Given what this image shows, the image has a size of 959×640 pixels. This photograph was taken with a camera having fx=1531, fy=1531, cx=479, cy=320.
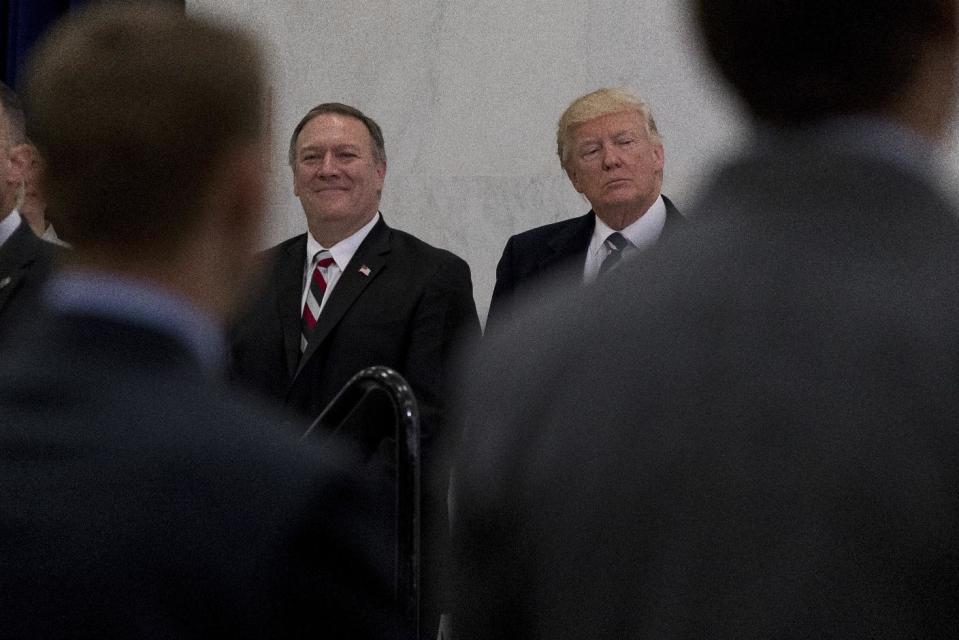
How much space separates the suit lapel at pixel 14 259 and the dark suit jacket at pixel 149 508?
221 centimetres

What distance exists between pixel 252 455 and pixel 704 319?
1.24 ft

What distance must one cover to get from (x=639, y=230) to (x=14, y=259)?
193 cm

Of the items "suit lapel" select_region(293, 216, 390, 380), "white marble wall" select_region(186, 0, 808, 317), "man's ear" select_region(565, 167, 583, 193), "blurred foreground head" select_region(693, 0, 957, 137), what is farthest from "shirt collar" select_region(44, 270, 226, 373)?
"white marble wall" select_region(186, 0, 808, 317)

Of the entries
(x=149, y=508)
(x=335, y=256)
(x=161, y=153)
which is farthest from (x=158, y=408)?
(x=335, y=256)

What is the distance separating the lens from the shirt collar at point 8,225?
3601 mm

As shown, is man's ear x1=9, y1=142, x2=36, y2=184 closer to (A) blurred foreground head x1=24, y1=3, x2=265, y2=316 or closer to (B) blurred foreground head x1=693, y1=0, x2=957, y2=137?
(A) blurred foreground head x1=24, y1=3, x2=265, y2=316

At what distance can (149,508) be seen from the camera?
3.95 ft

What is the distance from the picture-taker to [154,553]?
120cm

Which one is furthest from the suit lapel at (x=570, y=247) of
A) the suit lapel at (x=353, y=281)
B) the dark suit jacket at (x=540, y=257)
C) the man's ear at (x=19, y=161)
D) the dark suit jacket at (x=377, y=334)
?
the man's ear at (x=19, y=161)

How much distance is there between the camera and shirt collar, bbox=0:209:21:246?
3.60 metres

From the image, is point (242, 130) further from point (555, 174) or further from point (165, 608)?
point (555, 174)

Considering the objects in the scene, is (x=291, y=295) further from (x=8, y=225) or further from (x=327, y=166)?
(x=8, y=225)

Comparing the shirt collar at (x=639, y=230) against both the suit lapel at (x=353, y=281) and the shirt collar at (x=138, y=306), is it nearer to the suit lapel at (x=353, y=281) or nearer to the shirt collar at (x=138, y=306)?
the suit lapel at (x=353, y=281)

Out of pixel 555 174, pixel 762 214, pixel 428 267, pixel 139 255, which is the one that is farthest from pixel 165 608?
pixel 555 174
